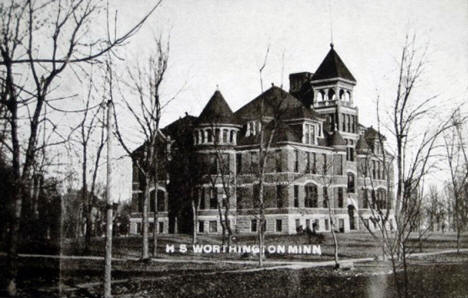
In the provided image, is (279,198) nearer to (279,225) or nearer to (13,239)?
(279,225)

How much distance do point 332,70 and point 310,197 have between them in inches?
371

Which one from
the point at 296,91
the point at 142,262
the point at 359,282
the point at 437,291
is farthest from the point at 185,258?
the point at 296,91

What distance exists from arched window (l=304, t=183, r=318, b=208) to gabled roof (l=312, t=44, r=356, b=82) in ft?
26.7

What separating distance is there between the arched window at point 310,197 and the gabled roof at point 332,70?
8.13 metres

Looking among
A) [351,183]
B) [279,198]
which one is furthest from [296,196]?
[351,183]

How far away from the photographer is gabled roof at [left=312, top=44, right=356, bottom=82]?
→ 113 feet

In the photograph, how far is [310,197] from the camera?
32.7m

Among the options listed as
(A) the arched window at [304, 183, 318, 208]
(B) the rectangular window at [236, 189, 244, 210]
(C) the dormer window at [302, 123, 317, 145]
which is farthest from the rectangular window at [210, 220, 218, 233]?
(C) the dormer window at [302, 123, 317, 145]

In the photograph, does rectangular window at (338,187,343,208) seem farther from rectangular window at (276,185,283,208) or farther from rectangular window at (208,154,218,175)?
rectangular window at (208,154,218,175)

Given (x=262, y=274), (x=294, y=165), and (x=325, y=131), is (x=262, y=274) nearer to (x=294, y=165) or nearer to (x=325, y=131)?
(x=294, y=165)

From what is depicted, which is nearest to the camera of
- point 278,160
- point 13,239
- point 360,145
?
point 13,239

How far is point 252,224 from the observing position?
30.1 m

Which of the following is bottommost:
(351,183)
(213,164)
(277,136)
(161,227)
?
(161,227)

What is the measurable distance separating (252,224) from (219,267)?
14.1m
